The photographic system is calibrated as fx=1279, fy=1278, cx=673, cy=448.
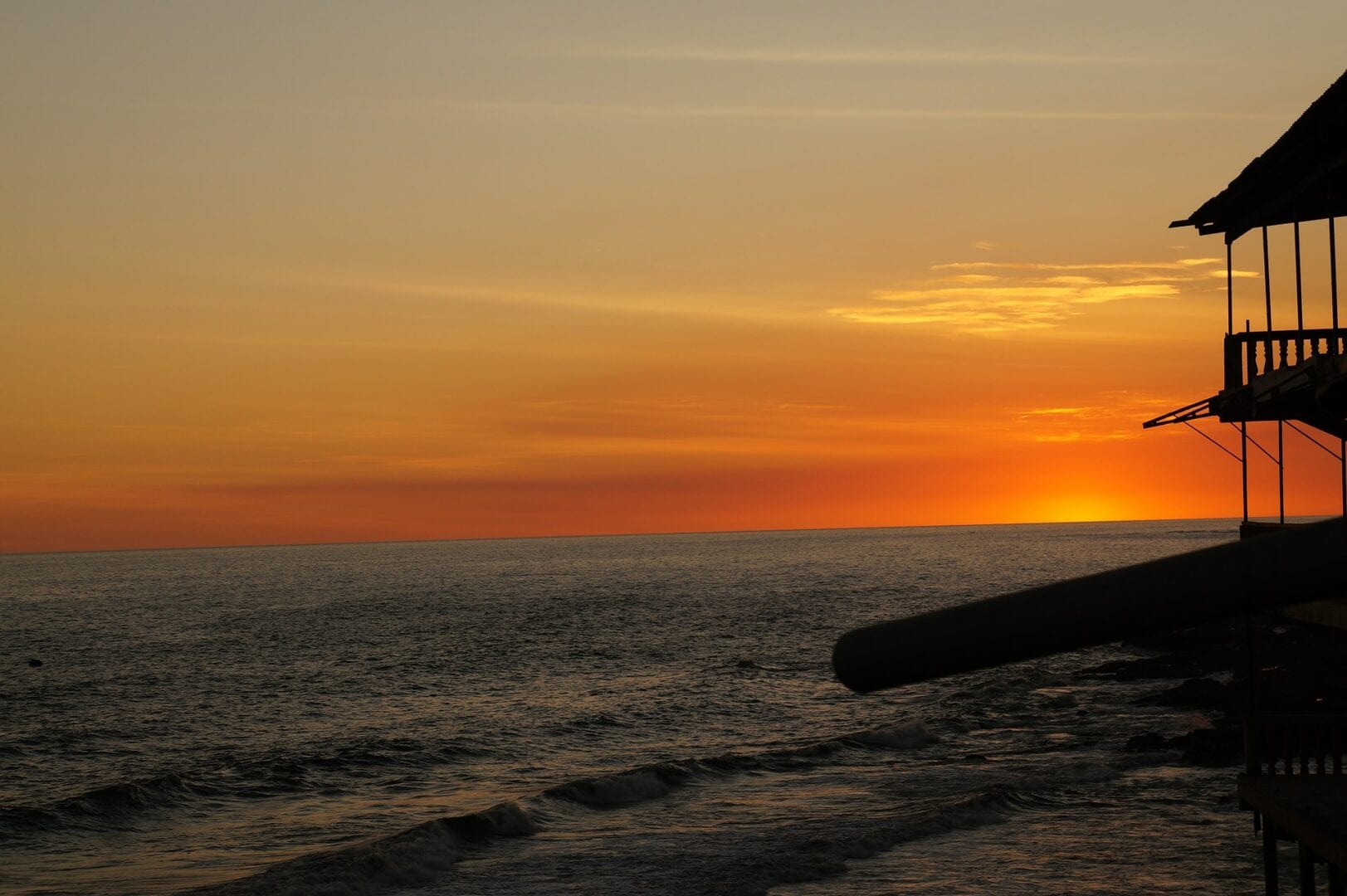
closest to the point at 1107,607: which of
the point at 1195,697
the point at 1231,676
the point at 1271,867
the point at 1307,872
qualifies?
the point at 1307,872

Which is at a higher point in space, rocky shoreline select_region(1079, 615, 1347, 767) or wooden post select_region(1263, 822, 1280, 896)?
wooden post select_region(1263, 822, 1280, 896)

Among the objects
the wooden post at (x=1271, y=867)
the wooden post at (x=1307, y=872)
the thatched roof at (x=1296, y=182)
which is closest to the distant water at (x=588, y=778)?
the wooden post at (x=1271, y=867)

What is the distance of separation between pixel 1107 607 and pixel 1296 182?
17913 millimetres

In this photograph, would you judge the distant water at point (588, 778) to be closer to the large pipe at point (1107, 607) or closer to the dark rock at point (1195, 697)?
the dark rock at point (1195, 697)

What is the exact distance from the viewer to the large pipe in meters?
3.44

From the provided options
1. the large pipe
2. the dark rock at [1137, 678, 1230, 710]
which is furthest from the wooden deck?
the dark rock at [1137, 678, 1230, 710]

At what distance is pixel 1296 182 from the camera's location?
62.2 feet

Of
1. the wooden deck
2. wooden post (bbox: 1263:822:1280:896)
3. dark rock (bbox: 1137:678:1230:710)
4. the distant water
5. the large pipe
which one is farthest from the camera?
dark rock (bbox: 1137:678:1230:710)

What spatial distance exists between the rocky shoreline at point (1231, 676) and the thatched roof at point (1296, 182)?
245 inches

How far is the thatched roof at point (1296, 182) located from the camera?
16.3 metres

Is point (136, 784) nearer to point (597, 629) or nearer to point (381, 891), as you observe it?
point (381, 891)

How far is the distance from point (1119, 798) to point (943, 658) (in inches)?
872

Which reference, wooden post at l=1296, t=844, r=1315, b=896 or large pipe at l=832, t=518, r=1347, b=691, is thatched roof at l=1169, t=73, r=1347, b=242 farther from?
large pipe at l=832, t=518, r=1347, b=691

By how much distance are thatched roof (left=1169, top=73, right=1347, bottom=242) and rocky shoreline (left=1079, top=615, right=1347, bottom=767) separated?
623cm
